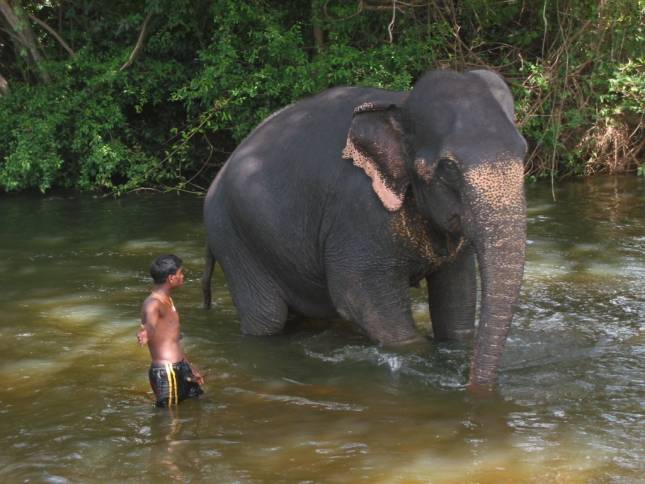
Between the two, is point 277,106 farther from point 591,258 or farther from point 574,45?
point 591,258

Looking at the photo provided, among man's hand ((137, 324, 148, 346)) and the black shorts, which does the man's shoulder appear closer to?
man's hand ((137, 324, 148, 346))

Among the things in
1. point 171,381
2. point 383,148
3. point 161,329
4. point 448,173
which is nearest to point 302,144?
point 383,148

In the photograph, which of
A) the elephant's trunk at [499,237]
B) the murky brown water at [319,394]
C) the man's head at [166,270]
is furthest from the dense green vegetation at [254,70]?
the elephant's trunk at [499,237]

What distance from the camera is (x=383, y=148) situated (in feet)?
17.5

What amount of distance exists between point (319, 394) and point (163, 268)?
1.00m

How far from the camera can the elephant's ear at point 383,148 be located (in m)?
5.33

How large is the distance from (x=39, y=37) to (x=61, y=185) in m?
1.92

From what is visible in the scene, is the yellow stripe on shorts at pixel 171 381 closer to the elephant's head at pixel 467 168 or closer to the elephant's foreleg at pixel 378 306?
the elephant's foreleg at pixel 378 306

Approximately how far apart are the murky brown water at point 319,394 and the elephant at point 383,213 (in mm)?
289

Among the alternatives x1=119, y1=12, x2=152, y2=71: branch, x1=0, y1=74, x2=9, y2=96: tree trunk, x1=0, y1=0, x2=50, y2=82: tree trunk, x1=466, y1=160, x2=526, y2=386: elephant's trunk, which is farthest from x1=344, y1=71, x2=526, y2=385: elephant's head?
x1=0, y1=74, x2=9, y2=96: tree trunk

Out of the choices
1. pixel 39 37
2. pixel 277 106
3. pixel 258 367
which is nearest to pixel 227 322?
pixel 258 367

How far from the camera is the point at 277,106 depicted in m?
11.8

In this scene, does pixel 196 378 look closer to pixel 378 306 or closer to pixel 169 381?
pixel 169 381

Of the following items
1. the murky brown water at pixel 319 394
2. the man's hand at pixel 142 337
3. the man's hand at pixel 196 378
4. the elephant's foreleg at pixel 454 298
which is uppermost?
the man's hand at pixel 142 337
